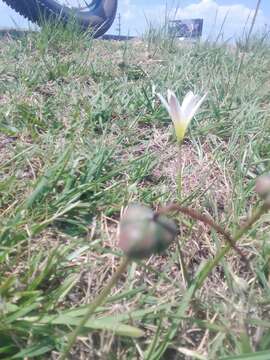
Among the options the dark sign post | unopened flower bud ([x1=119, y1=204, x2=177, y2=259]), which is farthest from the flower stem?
the dark sign post

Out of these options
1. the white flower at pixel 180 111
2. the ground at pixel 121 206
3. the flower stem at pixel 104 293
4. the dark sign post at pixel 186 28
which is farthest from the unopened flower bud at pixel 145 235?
the dark sign post at pixel 186 28

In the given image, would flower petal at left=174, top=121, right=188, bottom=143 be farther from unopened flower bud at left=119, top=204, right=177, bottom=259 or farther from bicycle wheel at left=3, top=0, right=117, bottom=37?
bicycle wheel at left=3, top=0, right=117, bottom=37

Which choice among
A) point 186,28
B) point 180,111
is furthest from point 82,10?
point 180,111

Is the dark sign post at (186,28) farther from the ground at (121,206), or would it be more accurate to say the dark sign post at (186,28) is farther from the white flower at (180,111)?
the white flower at (180,111)

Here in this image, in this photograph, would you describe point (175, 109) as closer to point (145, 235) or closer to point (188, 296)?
point (188, 296)

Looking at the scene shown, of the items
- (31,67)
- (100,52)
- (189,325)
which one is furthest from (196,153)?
(100,52)
